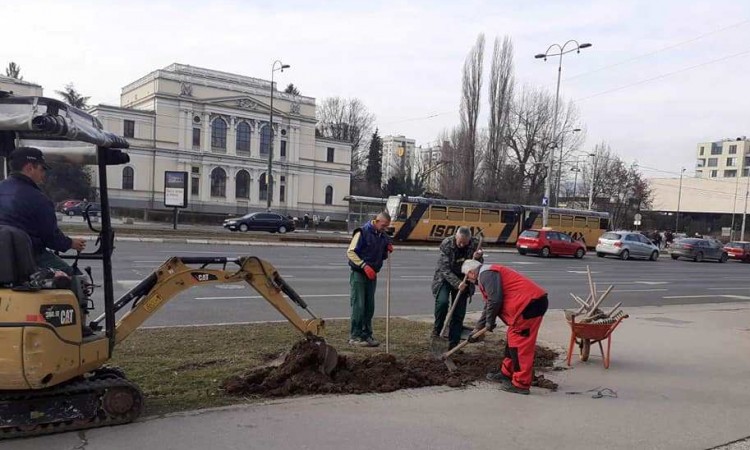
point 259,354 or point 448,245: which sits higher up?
point 448,245

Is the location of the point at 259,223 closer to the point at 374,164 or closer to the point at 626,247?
the point at 626,247

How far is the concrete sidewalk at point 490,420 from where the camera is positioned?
4.69 metres

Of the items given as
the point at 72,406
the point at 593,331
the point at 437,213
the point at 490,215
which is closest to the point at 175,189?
the point at 437,213

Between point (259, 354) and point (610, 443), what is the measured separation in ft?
13.2

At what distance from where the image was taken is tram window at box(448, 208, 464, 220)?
3803 centimetres

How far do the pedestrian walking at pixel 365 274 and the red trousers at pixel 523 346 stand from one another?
7.84 ft

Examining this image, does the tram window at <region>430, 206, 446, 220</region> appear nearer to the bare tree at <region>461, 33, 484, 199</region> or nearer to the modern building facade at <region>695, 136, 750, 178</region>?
the bare tree at <region>461, 33, 484, 199</region>

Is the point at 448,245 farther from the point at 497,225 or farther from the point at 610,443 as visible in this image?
the point at 497,225

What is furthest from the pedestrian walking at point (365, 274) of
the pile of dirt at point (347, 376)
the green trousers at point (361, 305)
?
the pile of dirt at point (347, 376)

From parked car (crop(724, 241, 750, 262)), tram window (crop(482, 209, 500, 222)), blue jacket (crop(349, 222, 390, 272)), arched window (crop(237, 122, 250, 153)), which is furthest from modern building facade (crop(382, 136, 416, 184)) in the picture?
blue jacket (crop(349, 222, 390, 272))

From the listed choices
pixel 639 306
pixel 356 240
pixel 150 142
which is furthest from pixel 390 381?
pixel 150 142

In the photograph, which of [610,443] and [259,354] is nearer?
[610,443]

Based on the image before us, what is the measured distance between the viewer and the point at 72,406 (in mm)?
4582

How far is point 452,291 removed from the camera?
26.4 ft
